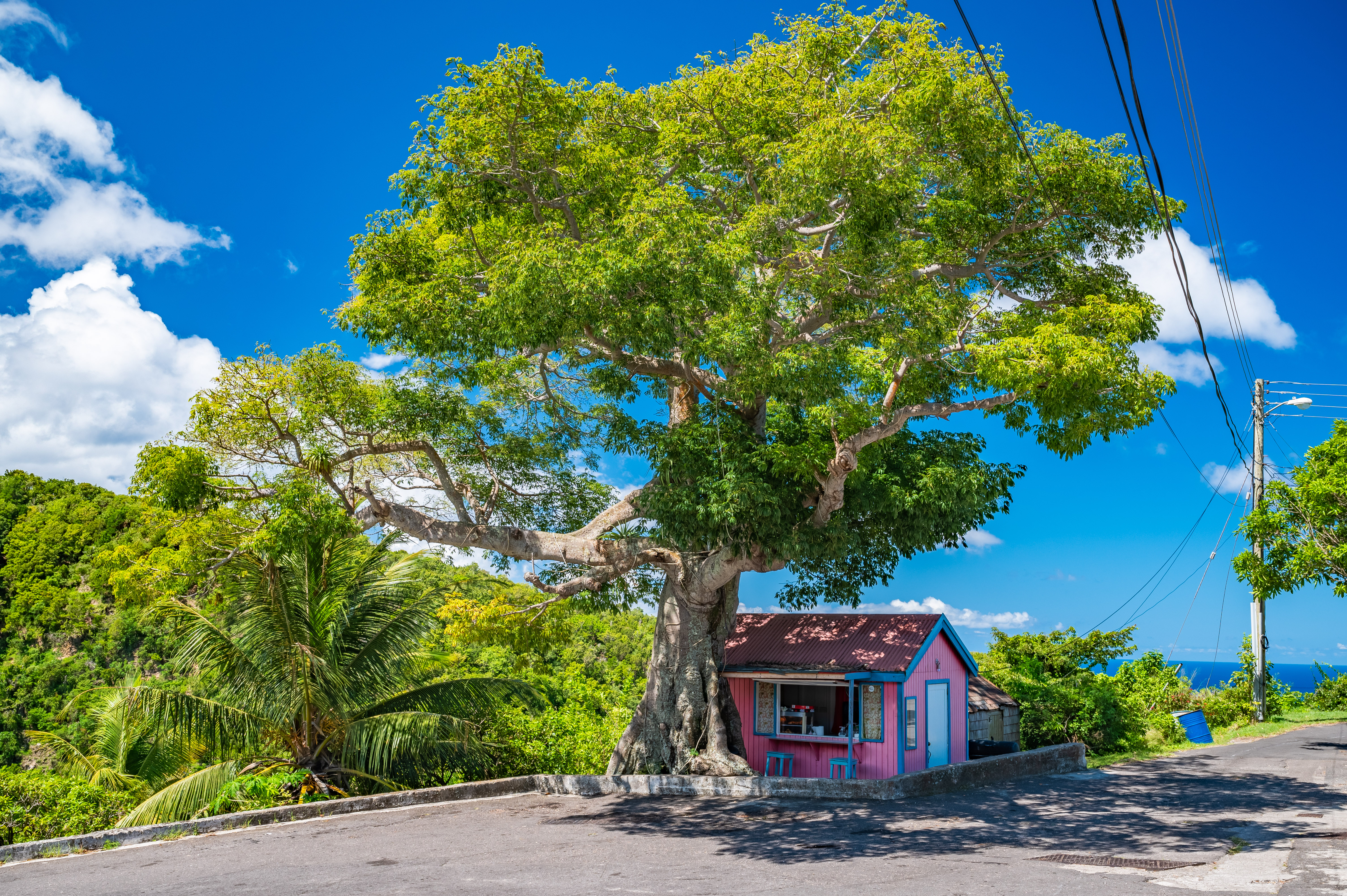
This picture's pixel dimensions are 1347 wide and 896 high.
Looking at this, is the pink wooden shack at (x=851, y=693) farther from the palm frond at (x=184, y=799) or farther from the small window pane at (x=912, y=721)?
the palm frond at (x=184, y=799)

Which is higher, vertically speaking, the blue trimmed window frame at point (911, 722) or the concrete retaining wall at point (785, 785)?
the blue trimmed window frame at point (911, 722)

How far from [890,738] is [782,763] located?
2.17 metres

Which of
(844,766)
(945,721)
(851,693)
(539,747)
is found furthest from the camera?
(945,721)

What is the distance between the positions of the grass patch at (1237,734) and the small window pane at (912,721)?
199 inches

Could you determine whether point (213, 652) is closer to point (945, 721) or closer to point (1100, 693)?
point (945, 721)

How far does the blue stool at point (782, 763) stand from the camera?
17.0m

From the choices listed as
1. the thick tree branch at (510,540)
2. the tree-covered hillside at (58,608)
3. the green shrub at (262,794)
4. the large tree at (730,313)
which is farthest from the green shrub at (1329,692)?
the tree-covered hillside at (58,608)

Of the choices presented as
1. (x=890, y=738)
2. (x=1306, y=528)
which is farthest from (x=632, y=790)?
(x=1306, y=528)

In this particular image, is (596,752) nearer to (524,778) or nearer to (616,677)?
(524,778)

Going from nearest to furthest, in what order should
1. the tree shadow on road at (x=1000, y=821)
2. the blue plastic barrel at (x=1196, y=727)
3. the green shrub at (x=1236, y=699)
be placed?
the tree shadow on road at (x=1000, y=821) → the blue plastic barrel at (x=1196, y=727) → the green shrub at (x=1236, y=699)

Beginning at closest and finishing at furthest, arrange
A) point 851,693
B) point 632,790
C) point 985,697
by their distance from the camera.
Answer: point 632,790 → point 851,693 → point 985,697

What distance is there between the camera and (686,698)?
16.0 meters

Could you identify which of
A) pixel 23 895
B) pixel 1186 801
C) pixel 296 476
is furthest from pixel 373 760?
pixel 1186 801

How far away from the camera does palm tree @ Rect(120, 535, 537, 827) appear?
14.0 meters
